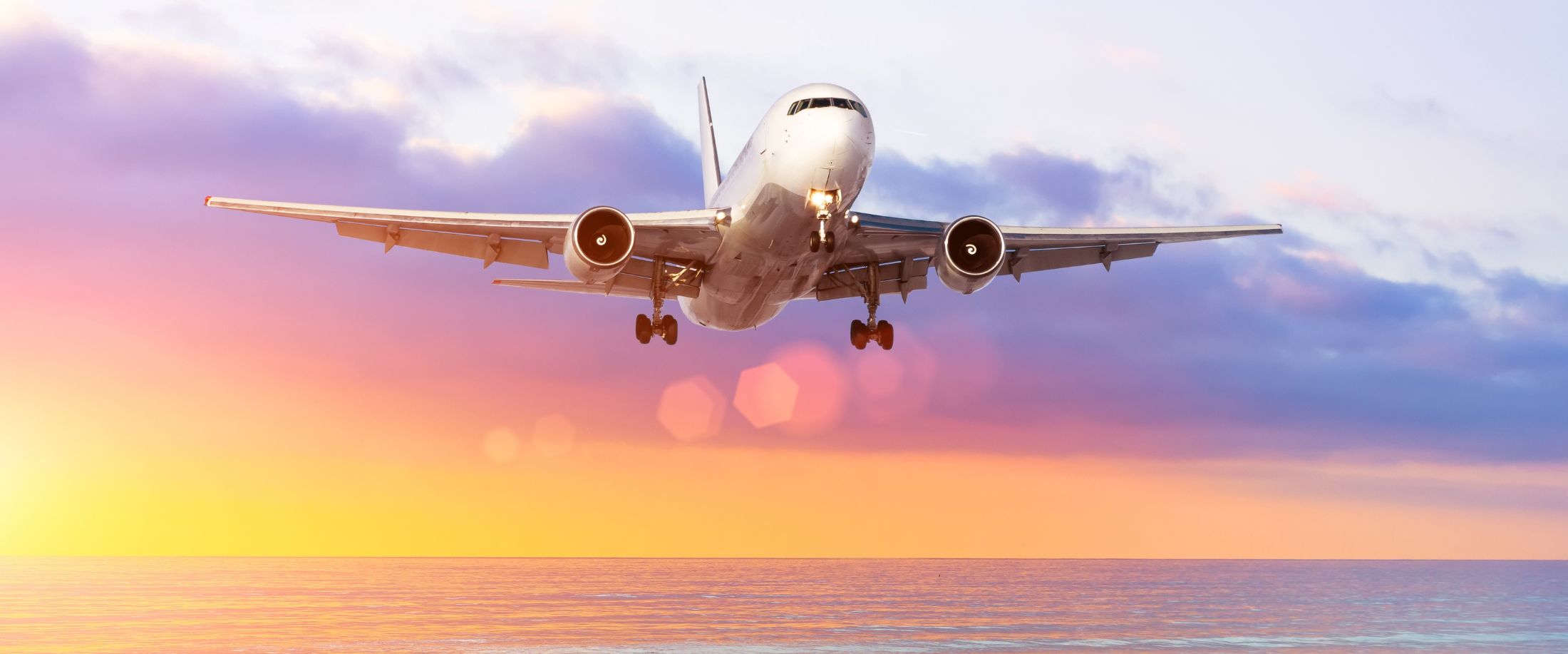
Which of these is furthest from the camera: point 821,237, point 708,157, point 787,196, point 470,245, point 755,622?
point 755,622

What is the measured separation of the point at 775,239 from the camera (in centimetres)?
2841

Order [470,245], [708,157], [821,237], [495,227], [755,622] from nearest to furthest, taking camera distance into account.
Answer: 1. [821,237]
2. [495,227]
3. [470,245]
4. [708,157]
5. [755,622]

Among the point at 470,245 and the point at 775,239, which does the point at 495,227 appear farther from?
the point at 775,239

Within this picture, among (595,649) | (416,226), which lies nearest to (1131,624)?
(595,649)

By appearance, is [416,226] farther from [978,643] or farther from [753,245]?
[978,643]

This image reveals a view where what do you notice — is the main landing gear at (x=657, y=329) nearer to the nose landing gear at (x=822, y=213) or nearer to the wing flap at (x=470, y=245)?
the wing flap at (x=470, y=245)

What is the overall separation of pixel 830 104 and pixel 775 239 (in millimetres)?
3619

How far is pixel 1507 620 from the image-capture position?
14250 centimetres

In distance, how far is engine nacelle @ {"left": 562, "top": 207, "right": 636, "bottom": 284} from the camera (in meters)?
28.4

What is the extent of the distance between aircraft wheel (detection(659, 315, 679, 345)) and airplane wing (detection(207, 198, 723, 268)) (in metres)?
3.05

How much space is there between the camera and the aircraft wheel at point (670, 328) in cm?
3534

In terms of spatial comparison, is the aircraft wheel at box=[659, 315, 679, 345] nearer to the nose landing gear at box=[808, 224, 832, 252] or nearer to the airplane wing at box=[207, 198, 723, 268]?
the airplane wing at box=[207, 198, 723, 268]

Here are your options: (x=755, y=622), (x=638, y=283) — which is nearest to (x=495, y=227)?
(x=638, y=283)

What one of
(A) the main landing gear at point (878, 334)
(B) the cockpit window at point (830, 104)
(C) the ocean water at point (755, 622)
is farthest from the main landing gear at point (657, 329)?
(C) the ocean water at point (755, 622)
